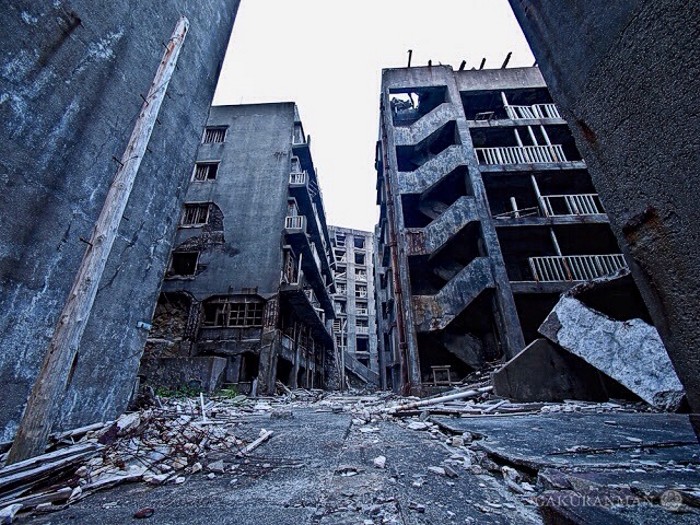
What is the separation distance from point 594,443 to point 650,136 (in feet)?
8.36

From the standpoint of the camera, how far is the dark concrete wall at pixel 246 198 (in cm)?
1498

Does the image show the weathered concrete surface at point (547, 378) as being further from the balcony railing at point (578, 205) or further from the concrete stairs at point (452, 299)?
the balcony railing at point (578, 205)

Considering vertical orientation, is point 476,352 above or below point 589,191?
below

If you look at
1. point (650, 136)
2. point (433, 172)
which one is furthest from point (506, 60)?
point (650, 136)

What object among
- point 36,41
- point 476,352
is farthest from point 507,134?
point 36,41

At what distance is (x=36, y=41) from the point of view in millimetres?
3293

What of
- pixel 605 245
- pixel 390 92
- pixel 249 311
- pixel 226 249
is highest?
pixel 390 92

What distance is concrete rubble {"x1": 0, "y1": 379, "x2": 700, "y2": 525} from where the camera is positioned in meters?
1.46

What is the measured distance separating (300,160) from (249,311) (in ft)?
38.3

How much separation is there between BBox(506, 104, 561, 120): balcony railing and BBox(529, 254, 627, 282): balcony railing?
7919 millimetres

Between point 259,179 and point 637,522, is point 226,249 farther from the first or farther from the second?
point 637,522

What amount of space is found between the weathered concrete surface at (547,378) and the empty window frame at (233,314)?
10998mm

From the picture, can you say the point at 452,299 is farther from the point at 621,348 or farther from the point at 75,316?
the point at 75,316

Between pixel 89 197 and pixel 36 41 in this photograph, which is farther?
pixel 89 197
